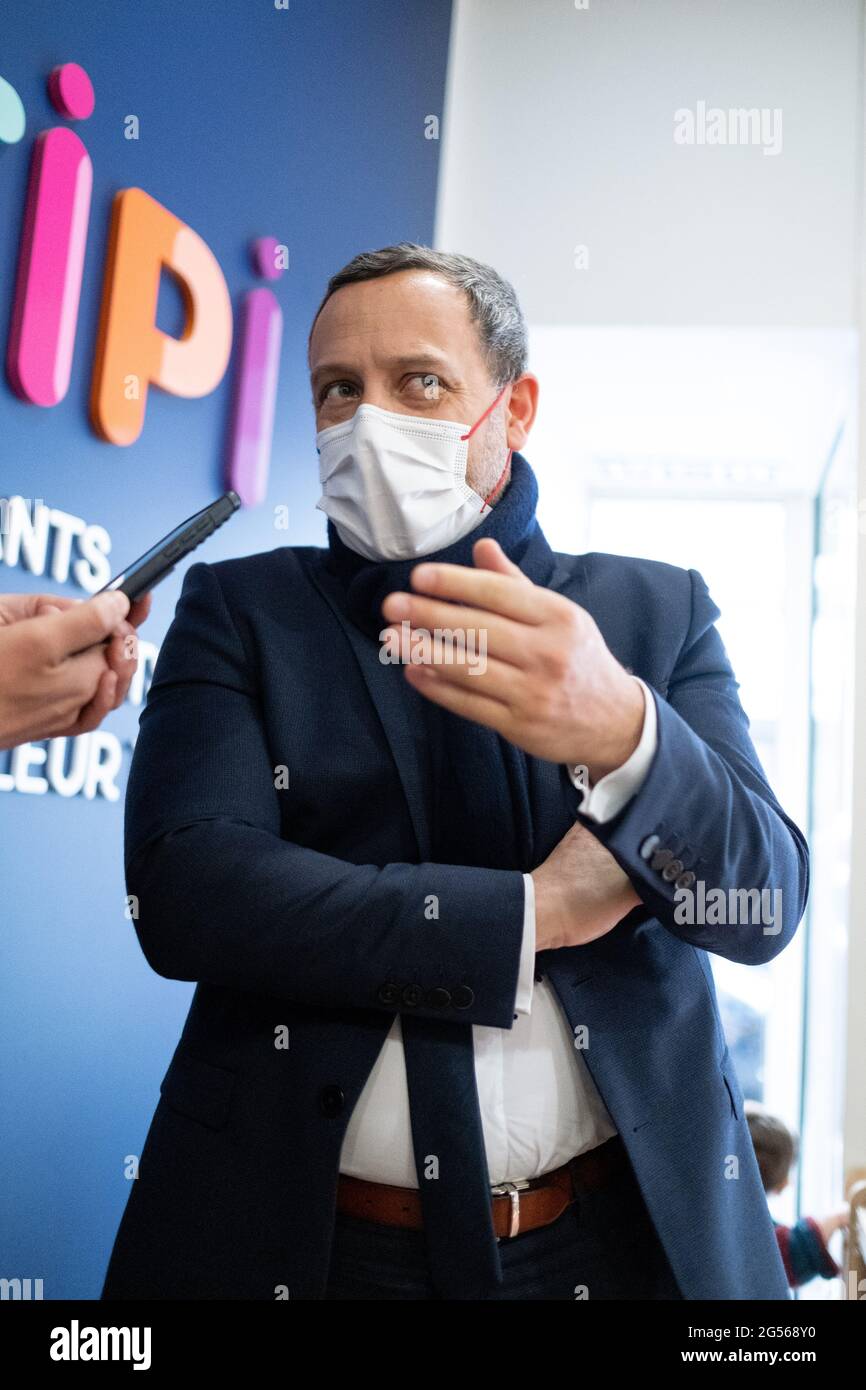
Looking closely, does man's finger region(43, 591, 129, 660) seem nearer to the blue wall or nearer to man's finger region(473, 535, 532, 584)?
man's finger region(473, 535, 532, 584)

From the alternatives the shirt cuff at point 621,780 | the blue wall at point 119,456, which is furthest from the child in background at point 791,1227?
the shirt cuff at point 621,780

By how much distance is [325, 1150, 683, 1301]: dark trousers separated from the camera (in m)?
1.07

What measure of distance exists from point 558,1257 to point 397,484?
76cm

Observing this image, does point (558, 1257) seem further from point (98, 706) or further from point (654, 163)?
point (654, 163)

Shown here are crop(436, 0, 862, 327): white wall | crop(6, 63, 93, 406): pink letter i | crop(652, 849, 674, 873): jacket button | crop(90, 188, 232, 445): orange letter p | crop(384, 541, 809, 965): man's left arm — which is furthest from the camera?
crop(436, 0, 862, 327): white wall

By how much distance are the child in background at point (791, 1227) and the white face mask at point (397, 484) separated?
4.51 ft

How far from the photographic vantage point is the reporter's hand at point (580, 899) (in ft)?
3.51

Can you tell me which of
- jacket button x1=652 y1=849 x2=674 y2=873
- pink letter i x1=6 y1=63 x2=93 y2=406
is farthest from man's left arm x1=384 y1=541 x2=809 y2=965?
pink letter i x1=6 y1=63 x2=93 y2=406

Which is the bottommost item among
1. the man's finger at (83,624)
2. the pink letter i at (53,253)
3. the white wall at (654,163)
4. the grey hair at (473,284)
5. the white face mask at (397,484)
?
the man's finger at (83,624)

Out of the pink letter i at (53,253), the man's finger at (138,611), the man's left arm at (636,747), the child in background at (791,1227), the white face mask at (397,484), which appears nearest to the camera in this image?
the man's left arm at (636,747)

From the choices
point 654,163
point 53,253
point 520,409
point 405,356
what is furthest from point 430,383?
point 654,163

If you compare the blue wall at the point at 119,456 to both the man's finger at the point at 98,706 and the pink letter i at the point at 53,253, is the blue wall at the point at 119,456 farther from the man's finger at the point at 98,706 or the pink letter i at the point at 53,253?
the man's finger at the point at 98,706

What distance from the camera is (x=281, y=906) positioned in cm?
106

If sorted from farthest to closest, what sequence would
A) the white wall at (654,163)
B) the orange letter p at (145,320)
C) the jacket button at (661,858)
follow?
the white wall at (654,163) → the orange letter p at (145,320) → the jacket button at (661,858)
